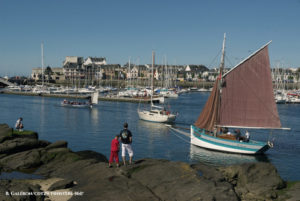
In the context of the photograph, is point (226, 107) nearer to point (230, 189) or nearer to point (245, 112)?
point (245, 112)

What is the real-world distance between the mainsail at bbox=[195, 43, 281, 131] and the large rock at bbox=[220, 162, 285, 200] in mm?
15606

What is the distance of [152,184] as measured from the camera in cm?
1662

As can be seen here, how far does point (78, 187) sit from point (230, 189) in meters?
7.69

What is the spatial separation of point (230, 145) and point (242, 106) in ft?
14.3

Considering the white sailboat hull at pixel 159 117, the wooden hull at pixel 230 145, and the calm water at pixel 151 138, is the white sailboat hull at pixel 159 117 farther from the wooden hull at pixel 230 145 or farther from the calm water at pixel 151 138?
the wooden hull at pixel 230 145

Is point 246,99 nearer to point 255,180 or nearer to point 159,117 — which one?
point 255,180

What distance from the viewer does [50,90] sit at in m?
142

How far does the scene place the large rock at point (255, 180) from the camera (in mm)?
17312

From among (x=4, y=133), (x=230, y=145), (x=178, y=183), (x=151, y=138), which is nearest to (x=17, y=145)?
(x=4, y=133)

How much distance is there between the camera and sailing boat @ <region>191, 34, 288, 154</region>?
33.1 metres

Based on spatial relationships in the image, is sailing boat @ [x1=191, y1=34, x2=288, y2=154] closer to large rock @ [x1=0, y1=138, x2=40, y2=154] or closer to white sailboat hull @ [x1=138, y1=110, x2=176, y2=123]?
large rock @ [x1=0, y1=138, x2=40, y2=154]

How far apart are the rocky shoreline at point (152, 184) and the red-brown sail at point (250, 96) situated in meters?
15.6

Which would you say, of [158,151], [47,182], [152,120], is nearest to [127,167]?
[47,182]

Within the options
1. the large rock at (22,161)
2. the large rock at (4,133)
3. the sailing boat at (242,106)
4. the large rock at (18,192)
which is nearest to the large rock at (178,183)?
the large rock at (18,192)
